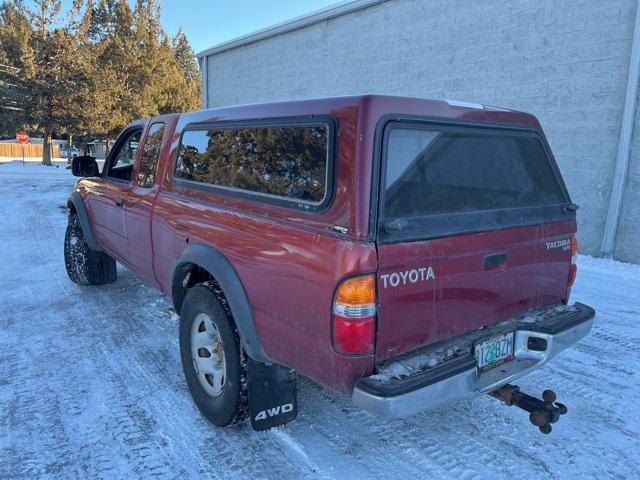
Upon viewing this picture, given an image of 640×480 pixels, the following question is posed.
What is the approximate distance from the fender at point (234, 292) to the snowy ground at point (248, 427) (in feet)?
2.06

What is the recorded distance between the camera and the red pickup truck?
6.84 ft

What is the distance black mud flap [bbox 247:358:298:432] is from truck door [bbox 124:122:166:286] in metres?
1.59

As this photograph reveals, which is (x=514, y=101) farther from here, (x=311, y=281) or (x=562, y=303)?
(x=311, y=281)

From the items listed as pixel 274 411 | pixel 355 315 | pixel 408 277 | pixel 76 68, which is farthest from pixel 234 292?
pixel 76 68

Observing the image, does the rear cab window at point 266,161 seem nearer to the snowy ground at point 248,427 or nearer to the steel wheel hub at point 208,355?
the steel wheel hub at point 208,355

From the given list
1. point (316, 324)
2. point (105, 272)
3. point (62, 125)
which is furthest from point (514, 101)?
point (62, 125)

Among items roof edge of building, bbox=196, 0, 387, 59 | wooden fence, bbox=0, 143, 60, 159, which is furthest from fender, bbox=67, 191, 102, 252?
wooden fence, bbox=0, 143, 60, 159

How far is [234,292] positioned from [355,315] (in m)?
0.82

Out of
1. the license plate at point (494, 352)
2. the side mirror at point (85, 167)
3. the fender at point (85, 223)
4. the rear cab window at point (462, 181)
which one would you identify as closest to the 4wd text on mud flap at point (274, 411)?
the license plate at point (494, 352)

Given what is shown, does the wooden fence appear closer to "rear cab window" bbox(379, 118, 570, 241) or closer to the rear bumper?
"rear cab window" bbox(379, 118, 570, 241)

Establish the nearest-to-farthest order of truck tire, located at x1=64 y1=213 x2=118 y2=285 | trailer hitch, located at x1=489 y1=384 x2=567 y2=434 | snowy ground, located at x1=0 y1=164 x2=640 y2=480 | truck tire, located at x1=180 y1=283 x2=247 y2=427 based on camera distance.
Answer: trailer hitch, located at x1=489 y1=384 x2=567 y2=434 → snowy ground, located at x1=0 y1=164 x2=640 y2=480 → truck tire, located at x1=180 y1=283 x2=247 y2=427 → truck tire, located at x1=64 y1=213 x2=118 y2=285

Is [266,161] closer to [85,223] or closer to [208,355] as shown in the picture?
[208,355]

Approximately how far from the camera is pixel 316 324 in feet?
7.00

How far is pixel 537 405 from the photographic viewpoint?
2.45 metres
